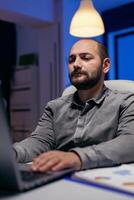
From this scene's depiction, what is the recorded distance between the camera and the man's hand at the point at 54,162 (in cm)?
73

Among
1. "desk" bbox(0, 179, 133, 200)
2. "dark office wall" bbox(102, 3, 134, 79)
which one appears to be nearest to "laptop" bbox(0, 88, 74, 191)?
"desk" bbox(0, 179, 133, 200)

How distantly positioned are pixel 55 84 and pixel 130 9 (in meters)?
1.15

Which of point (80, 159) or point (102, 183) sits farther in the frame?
point (80, 159)

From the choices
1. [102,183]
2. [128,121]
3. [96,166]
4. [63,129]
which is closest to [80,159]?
[96,166]

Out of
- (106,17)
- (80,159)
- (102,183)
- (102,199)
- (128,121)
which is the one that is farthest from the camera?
(106,17)

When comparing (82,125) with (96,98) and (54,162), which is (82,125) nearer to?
(96,98)

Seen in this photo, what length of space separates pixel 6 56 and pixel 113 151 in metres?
3.51

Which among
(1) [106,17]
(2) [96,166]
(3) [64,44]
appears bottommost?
(2) [96,166]

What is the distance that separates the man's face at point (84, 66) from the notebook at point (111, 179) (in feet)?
2.26

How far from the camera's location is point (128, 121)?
1.18 meters

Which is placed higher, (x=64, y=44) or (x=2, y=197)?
(x=64, y=44)

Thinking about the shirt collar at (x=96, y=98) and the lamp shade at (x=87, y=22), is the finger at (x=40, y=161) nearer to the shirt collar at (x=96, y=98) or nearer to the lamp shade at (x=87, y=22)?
the shirt collar at (x=96, y=98)

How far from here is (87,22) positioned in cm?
226

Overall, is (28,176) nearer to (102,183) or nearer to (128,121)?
(102,183)
